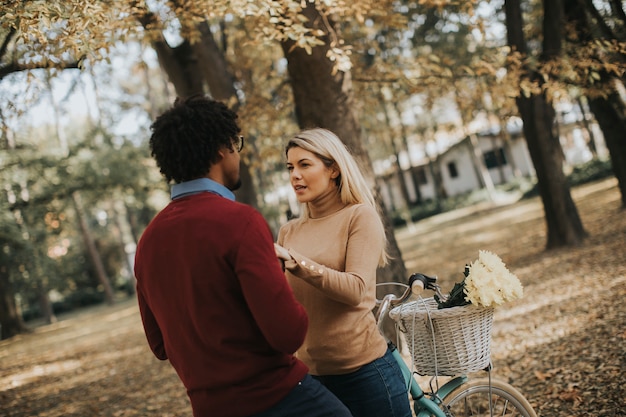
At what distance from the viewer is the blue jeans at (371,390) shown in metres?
2.54

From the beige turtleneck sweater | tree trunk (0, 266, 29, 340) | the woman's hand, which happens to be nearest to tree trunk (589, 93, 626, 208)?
the beige turtleneck sweater

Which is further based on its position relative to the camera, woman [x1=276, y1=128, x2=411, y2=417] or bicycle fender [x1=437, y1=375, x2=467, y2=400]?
bicycle fender [x1=437, y1=375, x2=467, y2=400]

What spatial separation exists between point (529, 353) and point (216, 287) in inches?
218

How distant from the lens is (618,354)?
5.31 metres

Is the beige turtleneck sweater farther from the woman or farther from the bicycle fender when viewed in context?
the bicycle fender

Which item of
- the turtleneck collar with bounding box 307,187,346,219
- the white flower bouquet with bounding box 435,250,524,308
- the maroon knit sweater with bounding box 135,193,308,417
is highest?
the turtleneck collar with bounding box 307,187,346,219

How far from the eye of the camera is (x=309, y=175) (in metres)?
2.71

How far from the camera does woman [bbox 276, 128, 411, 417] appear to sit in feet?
8.21

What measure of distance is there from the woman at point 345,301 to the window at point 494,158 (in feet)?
152

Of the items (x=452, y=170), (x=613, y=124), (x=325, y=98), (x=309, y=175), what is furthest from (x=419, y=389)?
(x=452, y=170)

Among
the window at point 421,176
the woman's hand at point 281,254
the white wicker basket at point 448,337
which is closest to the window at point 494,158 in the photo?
the window at point 421,176

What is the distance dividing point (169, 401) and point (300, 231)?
19.0ft

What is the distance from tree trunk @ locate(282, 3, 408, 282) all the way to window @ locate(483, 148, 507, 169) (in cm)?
4303

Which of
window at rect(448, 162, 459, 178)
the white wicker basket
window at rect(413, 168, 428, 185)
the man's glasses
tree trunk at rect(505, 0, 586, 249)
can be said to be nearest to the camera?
the man's glasses
